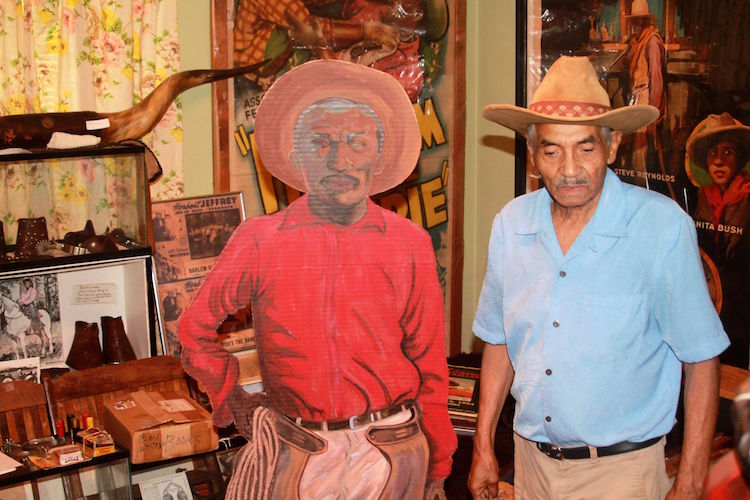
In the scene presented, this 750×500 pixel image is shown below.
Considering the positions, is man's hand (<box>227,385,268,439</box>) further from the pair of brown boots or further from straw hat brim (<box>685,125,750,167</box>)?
straw hat brim (<box>685,125,750,167</box>)

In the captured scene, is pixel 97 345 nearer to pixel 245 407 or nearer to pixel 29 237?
pixel 29 237

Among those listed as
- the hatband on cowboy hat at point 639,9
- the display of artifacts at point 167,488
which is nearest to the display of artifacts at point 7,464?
the display of artifacts at point 167,488

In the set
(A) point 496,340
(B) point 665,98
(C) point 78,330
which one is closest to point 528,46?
(B) point 665,98

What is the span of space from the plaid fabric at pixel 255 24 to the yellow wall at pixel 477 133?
122mm

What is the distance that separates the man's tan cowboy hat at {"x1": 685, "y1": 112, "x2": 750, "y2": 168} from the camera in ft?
8.68

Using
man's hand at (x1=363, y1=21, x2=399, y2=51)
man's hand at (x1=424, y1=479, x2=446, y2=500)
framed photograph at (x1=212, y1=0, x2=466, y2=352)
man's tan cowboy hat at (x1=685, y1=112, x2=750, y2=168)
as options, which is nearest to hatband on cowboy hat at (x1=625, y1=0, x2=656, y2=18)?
man's tan cowboy hat at (x1=685, y1=112, x2=750, y2=168)

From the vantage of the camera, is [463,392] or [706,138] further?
[463,392]

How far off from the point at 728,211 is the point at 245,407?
1702 millimetres

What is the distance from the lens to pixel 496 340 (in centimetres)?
209

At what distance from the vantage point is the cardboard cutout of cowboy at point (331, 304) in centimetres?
189

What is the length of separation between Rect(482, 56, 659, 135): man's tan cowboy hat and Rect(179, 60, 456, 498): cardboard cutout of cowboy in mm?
285

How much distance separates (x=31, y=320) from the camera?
114 inches

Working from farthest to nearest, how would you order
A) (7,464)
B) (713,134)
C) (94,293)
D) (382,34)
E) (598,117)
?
1. (382,34)
2. (94,293)
3. (713,134)
4. (7,464)
5. (598,117)

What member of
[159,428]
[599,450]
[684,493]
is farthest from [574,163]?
[159,428]
